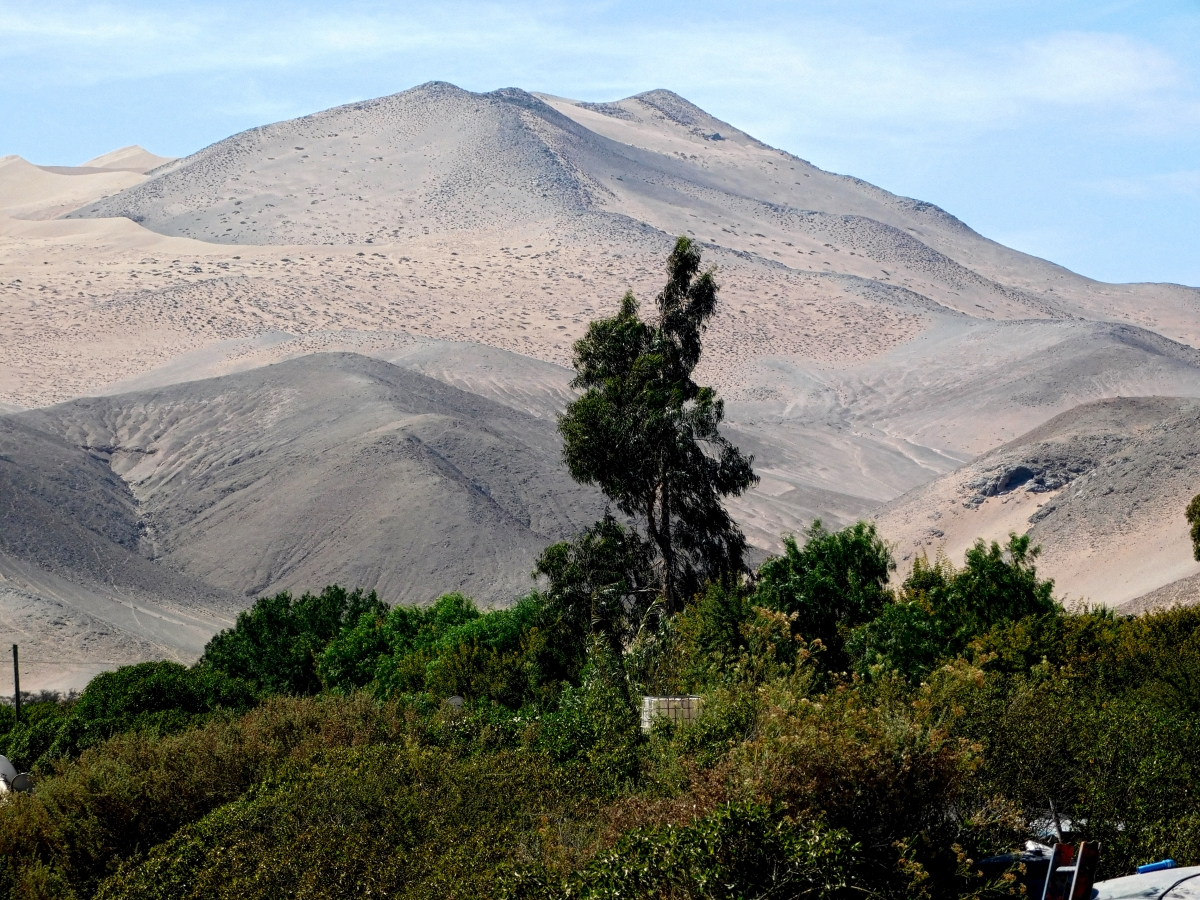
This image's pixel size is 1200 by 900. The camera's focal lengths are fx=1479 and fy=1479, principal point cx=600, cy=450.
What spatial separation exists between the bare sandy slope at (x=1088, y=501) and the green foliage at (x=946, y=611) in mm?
28642

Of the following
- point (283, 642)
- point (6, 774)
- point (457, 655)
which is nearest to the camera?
point (6, 774)

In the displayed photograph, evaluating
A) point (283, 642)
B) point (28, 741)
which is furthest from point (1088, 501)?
Result: point (28, 741)

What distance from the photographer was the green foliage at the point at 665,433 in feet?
90.3

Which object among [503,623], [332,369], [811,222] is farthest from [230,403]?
[811,222]

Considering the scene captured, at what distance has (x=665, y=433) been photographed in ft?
89.4

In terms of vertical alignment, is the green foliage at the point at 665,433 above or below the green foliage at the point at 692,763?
above

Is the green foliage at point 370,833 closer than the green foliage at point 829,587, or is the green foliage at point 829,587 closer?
the green foliage at point 370,833

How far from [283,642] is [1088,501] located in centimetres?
4104

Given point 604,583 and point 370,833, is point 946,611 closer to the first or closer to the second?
point 604,583

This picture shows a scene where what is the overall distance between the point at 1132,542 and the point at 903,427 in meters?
55.8

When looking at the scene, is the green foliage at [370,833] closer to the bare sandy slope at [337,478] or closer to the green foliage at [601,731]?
the green foliage at [601,731]

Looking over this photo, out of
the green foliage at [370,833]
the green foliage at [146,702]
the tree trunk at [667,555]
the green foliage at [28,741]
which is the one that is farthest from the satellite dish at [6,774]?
the tree trunk at [667,555]

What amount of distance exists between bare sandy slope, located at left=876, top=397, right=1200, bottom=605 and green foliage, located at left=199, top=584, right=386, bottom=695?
30541 millimetres

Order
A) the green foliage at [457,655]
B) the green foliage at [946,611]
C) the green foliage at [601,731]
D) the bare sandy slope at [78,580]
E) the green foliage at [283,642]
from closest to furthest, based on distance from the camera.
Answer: the green foliage at [601,731] → the green foliage at [946,611] → the green foliage at [457,655] → the green foliage at [283,642] → the bare sandy slope at [78,580]
